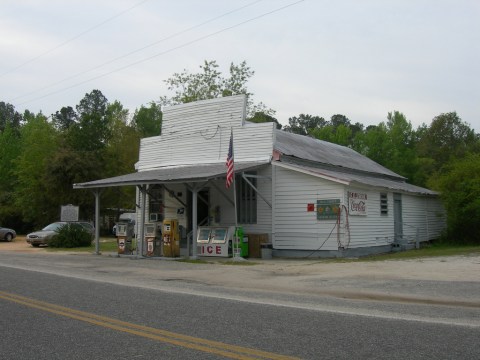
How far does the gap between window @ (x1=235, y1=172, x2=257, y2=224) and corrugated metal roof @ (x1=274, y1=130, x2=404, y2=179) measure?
6.91 ft

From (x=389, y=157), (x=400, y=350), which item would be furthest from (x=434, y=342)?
(x=389, y=157)

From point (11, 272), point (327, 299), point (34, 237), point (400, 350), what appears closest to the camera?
point (400, 350)

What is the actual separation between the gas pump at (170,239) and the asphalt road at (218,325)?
864cm

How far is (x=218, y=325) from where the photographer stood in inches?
294

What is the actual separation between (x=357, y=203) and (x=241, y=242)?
4.86 meters

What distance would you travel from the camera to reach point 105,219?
52406 mm

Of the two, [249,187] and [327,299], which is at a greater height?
[249,187]

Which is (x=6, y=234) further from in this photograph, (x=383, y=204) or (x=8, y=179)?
(x=383, y=204)

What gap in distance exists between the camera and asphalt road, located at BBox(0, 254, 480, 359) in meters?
6.02

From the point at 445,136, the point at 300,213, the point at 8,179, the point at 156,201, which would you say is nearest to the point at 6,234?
the point at 156,201

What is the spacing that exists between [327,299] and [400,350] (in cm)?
437

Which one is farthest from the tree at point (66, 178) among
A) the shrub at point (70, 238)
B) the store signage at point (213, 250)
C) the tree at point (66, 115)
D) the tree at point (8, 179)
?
the tree at point (66, 115)

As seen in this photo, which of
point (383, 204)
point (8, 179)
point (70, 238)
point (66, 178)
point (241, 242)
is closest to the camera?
point (241, 242)

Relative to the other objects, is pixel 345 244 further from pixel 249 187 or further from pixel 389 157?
pixel 389 157
